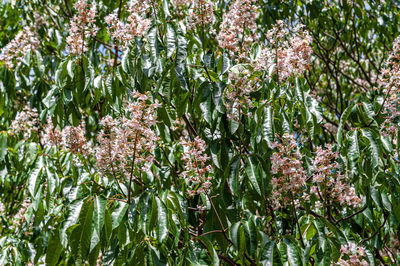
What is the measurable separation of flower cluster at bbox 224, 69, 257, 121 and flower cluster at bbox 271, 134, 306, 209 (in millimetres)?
210

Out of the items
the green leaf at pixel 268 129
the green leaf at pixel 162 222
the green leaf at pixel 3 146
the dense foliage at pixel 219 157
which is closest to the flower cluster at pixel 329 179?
the dense foliage at pixel 219 157

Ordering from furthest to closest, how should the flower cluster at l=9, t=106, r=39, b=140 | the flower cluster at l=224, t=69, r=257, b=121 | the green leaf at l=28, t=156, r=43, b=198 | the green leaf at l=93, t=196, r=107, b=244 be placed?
the flower cluster at l=9, t=106, r=39, b=140 < the green leaf at l=28, t=156, r=43, b=198 < the flower cluster at l=224, t=69, r=257, b=121 < the green leaf at l=93, t=196, r=107, b=244

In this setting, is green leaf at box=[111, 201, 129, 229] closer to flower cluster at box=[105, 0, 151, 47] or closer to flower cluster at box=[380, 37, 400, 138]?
flower cluster at box=[105, 0, 151, 47]

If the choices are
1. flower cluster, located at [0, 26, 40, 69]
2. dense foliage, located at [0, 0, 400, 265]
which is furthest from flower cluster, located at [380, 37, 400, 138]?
flower cluster, located at [0, 26, 40, 69]

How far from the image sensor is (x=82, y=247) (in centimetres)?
153

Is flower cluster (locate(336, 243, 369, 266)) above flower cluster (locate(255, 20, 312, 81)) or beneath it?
beneath

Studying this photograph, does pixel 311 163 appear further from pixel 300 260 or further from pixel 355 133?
pixel 300 260

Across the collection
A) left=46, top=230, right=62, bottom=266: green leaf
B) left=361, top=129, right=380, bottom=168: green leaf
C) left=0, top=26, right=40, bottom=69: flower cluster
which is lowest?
left=46, top=230, right=62, bottom=266: green leaf

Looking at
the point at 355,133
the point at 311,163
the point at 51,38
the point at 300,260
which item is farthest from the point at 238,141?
the point at 51,38

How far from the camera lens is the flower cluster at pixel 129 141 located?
5.32 ft

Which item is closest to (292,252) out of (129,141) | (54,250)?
→ (129,141)

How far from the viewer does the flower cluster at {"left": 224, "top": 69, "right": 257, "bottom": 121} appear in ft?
5.82

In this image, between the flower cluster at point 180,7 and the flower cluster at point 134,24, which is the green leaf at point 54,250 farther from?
the flower cluster at point 180,7

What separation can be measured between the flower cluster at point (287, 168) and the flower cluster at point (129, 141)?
18.6 inches
